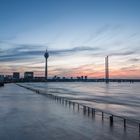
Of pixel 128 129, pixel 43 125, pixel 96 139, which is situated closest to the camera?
pixel 96 139

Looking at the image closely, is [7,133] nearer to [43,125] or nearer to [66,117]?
[43,125]

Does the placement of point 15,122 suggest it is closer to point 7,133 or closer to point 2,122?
point 2,122

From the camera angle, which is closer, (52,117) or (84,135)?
(84,135)

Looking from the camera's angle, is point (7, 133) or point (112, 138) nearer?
point (112, 138)

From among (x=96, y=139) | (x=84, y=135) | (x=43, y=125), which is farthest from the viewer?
(x=43, y=125)

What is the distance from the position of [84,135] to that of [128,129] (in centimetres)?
643

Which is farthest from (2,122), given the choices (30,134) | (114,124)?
(114,124)

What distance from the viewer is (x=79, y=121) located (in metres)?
35.5

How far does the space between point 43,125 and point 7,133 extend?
19.4 feet

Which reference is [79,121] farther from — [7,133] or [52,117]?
[7,133]

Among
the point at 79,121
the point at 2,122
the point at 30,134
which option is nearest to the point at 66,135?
the point at 30,134

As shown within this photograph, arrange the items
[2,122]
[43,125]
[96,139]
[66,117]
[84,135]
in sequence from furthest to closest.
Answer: [66,117] → [2,122] → [43,125] → [84,135] → [96,139]

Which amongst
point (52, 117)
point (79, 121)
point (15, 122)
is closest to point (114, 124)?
point (79, 121)

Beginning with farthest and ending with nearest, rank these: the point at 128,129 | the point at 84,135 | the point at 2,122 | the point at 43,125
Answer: the point at 2,122
the point at 43,125
the point at 128,129
the point at 84,135
